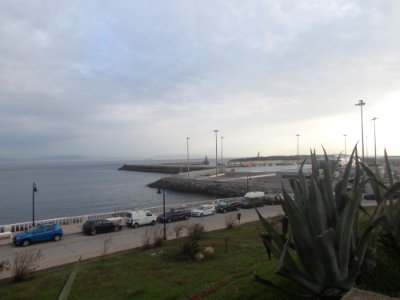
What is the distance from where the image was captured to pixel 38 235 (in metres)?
21.2

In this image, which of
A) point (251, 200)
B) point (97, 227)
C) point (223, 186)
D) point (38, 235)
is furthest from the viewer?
point (223, 186)

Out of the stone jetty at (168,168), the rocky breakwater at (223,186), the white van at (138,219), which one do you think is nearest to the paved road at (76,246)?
the white van at (138,219)

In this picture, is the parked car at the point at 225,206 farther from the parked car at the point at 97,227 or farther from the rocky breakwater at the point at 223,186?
the rocky breakwater at the point at 223,186

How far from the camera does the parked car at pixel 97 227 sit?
23.6 metres

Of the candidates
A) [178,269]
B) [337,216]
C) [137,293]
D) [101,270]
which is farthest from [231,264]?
[337,216]

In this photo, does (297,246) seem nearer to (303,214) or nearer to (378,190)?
(303,214)

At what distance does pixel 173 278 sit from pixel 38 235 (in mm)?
14481

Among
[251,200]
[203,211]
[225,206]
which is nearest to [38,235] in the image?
[203,211]

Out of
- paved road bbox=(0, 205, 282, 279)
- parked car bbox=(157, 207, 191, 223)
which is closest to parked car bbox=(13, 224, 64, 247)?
paved road bbox=(0, 205, 282, 279)

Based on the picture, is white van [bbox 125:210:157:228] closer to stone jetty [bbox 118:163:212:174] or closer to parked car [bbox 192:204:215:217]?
parked car [bbox 192:204:215:217]

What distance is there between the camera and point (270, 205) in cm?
3762

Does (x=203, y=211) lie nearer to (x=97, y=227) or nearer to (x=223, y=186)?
(x=97, y=227)

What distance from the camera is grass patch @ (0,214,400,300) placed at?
5.57 metres

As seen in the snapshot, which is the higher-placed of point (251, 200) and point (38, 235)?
point (251, 200)
